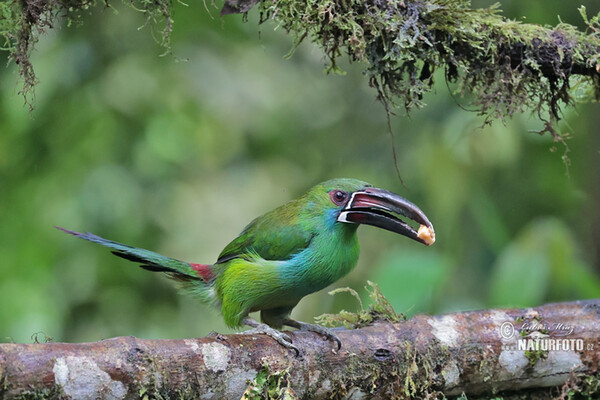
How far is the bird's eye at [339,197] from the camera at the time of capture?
10.1 ft

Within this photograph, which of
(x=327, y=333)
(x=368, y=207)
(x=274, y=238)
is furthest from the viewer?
(x=274, y=238)

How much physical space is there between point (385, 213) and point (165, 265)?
3.51ft

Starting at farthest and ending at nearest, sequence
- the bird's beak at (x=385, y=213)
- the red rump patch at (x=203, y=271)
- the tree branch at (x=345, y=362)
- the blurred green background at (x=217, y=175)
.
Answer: the blurred green background at (x=217, y=175) < the red rump patch at (x=203, y=271) < the bird's beak at (x=385, y=213) < the tree branch at (x=345, y=362)

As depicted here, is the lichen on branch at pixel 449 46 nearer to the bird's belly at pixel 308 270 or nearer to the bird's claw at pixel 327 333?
the bird's belly at pixel 308 270

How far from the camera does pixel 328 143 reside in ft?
19.5

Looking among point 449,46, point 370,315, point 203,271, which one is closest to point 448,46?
point 449,46

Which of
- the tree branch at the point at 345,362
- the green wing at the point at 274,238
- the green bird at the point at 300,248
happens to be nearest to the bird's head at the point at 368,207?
the green bird at the point at 300,248

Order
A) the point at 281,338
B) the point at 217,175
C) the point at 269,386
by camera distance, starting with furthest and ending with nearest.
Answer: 1. the point at 217,175
2. the point at 281,338
3. the point at 269,386

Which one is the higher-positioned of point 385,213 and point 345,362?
point 385,213

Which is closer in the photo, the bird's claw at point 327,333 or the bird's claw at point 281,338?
the bird's claw at point 281,338

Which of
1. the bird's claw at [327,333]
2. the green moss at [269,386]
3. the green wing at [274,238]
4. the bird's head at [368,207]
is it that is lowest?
the green moss at [269,386]

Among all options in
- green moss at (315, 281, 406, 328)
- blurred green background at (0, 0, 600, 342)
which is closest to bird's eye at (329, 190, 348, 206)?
green moss at (315, 281, 406, 328)

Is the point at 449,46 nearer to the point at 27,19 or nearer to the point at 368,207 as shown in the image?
the point at 368,207

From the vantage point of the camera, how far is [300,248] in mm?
3035
